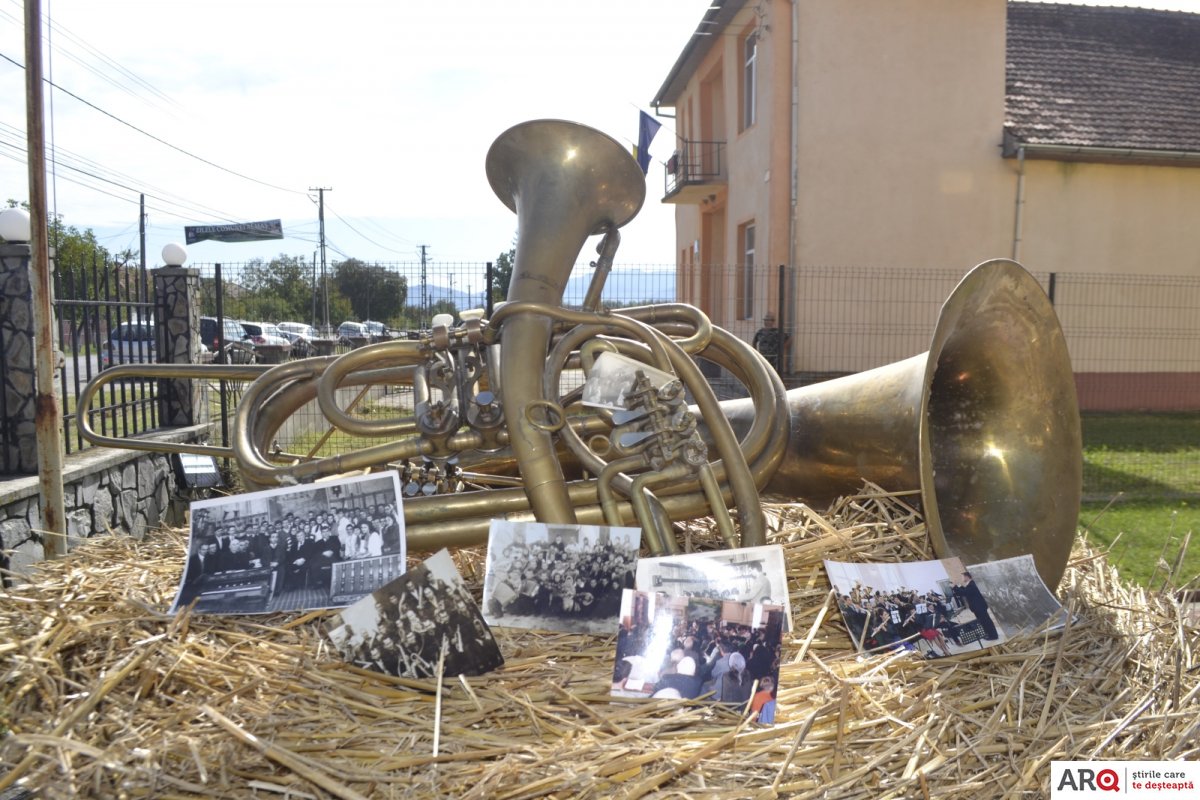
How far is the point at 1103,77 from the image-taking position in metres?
10.1

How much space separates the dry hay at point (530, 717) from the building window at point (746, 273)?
8297 mm

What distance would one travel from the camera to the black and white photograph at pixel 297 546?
1.80 m

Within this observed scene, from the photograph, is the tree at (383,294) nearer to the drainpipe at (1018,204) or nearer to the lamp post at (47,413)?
the lamp post at (47,413)

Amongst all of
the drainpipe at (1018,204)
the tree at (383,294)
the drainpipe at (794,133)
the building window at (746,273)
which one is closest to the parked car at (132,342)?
the tree at (383,294)

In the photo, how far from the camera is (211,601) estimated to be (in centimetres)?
178

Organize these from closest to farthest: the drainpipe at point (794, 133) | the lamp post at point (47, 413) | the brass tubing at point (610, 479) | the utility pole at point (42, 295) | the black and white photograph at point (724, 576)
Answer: the black and white photograph at point (724, 576), the brass tubing at point (610, 479), the utility pole at point (42, 295), the lamp post at point (47, 413), the drainpipe at point (794, 133)

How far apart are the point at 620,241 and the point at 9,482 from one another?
242 centimetres

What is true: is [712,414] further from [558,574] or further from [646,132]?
[646,132]

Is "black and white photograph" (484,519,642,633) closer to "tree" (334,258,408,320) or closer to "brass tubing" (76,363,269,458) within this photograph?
"brass tubing" (76,363,269,458)

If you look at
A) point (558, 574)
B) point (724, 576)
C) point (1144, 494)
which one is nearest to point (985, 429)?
point (724, 576)

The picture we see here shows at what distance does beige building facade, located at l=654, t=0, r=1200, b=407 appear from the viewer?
8.73 meters

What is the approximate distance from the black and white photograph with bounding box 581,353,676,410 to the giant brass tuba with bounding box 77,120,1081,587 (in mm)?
13

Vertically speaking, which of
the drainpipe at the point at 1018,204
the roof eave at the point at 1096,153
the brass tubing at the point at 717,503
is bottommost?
the brass tubing at the point at 717,503

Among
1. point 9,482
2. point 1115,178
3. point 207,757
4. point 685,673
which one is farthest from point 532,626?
point 1115,178
